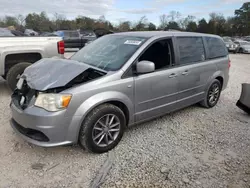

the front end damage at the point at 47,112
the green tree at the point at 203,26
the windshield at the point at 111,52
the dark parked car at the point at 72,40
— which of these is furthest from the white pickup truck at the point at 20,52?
the green tree at the point at 203,26

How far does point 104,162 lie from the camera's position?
2.92 metres

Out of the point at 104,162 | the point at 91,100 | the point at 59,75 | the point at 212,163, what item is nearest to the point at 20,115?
the point at 59,75

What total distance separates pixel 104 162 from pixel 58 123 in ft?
2.58

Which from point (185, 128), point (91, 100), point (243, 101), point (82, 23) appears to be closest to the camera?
point (91, 100)

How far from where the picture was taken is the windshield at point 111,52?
10.9 feet

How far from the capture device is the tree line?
38487mm

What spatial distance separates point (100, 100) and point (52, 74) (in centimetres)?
74

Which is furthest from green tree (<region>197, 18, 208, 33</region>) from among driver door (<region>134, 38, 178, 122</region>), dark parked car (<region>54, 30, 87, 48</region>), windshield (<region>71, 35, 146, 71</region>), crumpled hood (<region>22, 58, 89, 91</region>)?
crumpled hood (<region>22, 58, 89, 91</region>)

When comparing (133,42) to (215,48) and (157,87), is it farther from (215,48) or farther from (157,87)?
(215,48)

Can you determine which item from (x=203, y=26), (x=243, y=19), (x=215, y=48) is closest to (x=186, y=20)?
(x=203, y=26)

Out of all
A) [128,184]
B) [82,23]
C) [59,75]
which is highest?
[82,23]

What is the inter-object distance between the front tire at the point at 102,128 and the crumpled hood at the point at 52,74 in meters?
0.55

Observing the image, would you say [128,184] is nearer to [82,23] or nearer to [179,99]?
[179,99]

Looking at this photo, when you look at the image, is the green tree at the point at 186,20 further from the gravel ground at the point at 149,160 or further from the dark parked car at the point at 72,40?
the gravel ground at the point at 149,160
